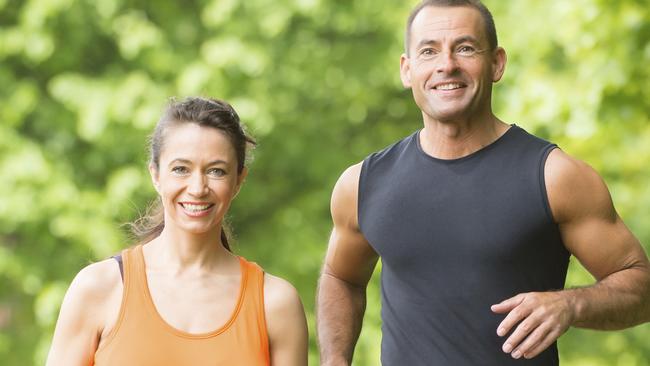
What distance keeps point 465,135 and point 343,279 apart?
2.74 feet

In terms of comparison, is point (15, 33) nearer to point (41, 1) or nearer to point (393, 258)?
point (41, 1)

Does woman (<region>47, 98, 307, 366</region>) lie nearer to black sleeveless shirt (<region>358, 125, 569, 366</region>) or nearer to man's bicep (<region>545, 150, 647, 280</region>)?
black sleeveless shirt (<region>358, 125, 569, 366</region>)

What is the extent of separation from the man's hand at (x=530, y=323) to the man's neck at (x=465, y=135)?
0.66 meters

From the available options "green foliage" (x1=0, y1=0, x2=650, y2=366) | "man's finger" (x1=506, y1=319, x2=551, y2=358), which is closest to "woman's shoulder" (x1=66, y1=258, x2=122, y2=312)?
"man's finger" (x1=506, y1=319, x2=551, y2=358)

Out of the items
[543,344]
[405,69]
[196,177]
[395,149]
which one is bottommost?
[543,344]

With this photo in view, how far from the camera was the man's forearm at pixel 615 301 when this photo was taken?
3.72 m

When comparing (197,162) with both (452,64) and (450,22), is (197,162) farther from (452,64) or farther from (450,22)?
(450,22)

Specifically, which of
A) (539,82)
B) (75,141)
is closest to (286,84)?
(75,141)

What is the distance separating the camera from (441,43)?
406cm

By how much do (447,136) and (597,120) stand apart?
4.36 m

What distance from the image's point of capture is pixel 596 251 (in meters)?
3.93

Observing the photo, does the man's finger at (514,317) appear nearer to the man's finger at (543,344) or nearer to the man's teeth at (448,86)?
the man's finger at (543,344)

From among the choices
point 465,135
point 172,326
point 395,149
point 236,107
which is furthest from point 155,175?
point 236,107

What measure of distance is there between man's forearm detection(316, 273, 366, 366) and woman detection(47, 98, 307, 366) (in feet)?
2.21
